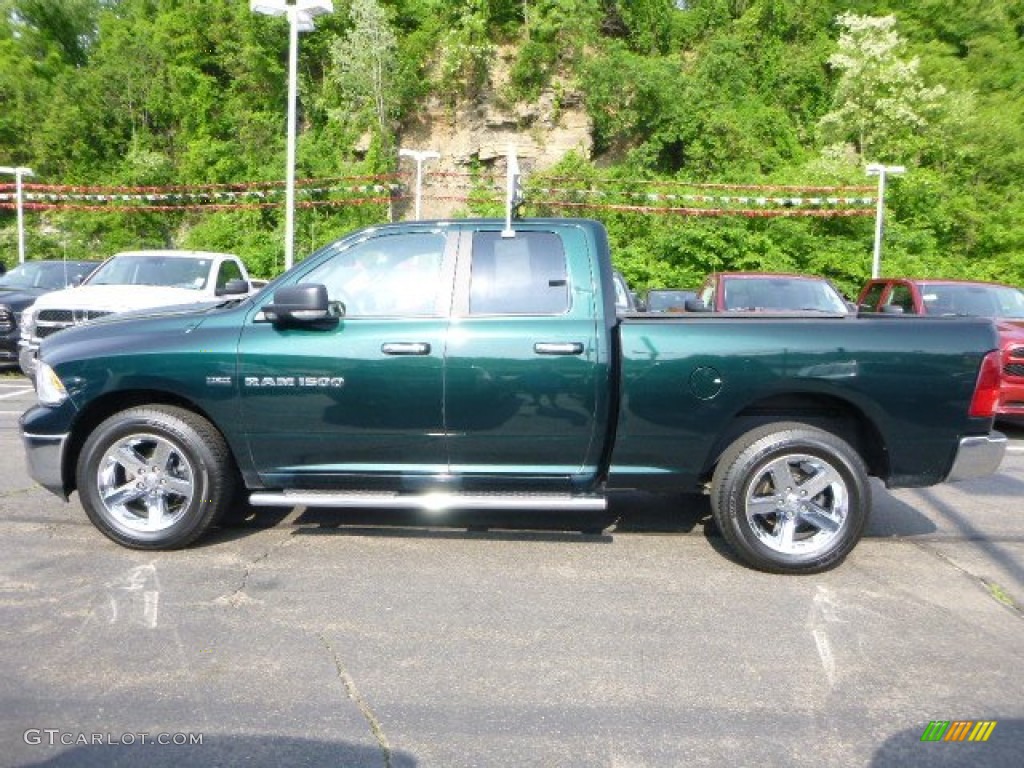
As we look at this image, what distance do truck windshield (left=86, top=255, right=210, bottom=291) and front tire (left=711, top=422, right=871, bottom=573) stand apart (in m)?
9.33

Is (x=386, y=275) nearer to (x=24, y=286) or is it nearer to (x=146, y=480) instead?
(x=146, y=480)

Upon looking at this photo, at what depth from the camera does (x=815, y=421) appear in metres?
5.04

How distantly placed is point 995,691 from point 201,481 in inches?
167

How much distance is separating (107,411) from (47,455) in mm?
420

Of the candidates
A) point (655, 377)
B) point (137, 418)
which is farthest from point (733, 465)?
point (137, 418)

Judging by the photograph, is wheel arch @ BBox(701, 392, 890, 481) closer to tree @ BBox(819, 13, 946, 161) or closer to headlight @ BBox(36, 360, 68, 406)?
headlight @ BBox(36, 360, 68, 406)

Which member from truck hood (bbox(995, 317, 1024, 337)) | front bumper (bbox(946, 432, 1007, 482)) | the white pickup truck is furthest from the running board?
truck hood (bbox(995, 317, 1024, 337))

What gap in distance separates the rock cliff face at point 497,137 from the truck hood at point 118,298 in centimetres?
2516

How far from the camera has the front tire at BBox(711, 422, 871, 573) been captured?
15.7ft

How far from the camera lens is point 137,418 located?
16.3 ft

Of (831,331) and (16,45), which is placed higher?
(16,45)

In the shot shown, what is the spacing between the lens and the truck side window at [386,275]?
5.02 meters

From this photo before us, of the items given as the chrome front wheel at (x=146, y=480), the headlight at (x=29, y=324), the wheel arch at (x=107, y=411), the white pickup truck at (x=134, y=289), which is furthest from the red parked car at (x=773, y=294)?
the headlight at (x=29, y=324)

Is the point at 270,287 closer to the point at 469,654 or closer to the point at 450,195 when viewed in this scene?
the point at 469,654
